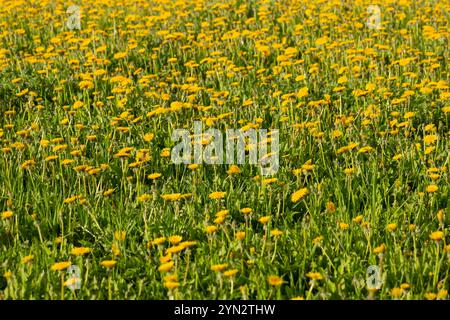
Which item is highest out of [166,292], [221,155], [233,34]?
[233,34]

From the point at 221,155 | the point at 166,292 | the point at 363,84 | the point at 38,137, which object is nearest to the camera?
the point at 166,292

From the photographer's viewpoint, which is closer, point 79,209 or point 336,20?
point 79,209

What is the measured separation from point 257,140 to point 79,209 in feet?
4.08

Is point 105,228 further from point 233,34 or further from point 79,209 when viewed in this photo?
point 233,34

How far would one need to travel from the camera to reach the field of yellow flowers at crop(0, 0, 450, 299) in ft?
9.29

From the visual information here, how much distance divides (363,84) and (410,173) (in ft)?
5.02

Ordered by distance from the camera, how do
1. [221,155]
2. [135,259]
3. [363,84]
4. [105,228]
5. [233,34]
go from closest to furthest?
[135,259]
[105,228]
[221,155]
[363,84]
[233,34]

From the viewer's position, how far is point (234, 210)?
3.43m

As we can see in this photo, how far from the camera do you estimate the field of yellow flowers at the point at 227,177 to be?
111 inches

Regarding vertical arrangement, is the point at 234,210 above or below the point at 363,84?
below

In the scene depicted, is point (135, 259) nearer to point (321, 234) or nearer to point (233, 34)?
point (321, 234)

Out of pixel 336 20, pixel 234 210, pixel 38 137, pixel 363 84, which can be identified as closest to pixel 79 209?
pixel 234 210

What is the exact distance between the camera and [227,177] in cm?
374

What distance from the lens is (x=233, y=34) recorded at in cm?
612
